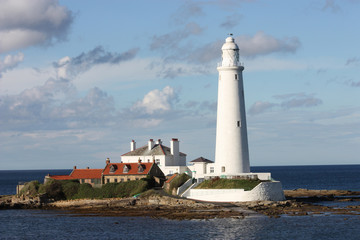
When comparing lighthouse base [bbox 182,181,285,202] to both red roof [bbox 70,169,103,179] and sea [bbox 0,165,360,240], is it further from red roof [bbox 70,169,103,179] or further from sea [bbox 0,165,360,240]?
red roof [bbox 70,169,103,179]

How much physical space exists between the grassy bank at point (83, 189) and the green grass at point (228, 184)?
6915 mm

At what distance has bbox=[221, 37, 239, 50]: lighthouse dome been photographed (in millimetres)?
59312

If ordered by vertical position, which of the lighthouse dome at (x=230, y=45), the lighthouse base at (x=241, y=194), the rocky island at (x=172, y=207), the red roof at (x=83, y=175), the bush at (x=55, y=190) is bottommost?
the rocky island at (x=172, y=207)

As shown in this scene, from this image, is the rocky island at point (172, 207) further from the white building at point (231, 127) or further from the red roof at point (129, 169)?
the red roof at point (129, 169)

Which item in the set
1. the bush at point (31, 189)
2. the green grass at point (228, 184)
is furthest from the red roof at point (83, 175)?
the green grass at point (228, 184)

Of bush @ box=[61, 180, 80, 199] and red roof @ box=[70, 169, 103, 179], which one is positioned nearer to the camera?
bush @ box=[61, 180, 80, 199]

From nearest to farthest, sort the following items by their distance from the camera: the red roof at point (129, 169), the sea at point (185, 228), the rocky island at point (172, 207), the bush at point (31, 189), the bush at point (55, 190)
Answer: the sea at point (185, 228) < the rocky island at point (172, 207) < the bush at point (55, 190) < the red roof at point (129, 169) < the bush at point (31, 189)

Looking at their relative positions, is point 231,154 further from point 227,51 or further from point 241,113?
point 227,51

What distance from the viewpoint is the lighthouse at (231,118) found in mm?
58625

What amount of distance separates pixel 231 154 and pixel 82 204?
1639 centimetres

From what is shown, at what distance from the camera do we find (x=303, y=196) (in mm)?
71938

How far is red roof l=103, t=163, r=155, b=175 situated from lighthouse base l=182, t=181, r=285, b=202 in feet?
27.2

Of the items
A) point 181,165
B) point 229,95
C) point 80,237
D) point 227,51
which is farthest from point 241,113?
point 80,237

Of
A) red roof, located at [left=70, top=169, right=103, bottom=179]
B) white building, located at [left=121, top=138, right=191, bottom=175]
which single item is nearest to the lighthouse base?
white building, located at [left=121, top=138, right=191, bottom=175]
